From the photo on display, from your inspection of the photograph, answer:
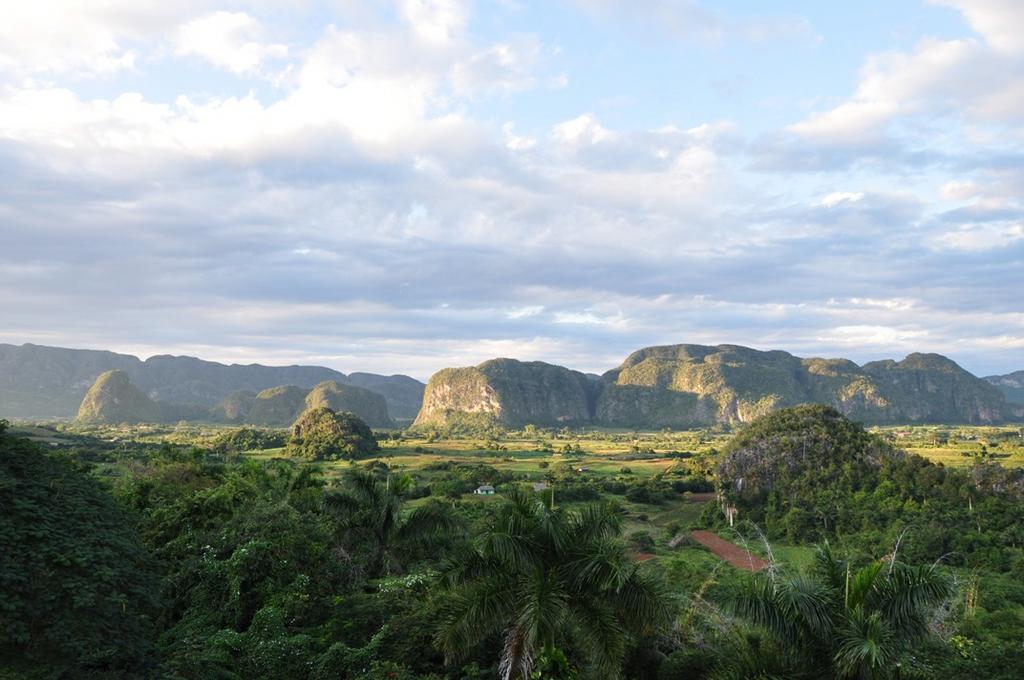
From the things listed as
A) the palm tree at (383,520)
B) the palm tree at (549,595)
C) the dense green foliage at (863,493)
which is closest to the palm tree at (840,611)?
the palm tree at (549,595)

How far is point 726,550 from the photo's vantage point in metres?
47.9

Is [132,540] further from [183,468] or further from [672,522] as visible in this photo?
[672,522]

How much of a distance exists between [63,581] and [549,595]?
26.0 ft

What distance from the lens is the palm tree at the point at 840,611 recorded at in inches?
408

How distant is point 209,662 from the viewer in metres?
11.0

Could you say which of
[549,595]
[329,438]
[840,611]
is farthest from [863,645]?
[329,438]

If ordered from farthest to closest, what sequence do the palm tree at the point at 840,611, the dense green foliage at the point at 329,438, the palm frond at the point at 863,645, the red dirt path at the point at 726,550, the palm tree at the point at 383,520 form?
the dense green foliage at the point at 329,438 < the red dirt path at the point at 726,550 < the palm tree at the point at 383,520 < the palm tree at the point at 840,611 < the palm frond at the point at 863,645

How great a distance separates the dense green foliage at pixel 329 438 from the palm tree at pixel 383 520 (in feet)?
244

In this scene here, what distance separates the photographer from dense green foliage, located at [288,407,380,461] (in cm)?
9488

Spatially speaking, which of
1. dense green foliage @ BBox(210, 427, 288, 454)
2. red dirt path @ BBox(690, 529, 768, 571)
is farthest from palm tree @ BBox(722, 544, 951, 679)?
dense green foliage @ BBox(210, 427, 288, 454)

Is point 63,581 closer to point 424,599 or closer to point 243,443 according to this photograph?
point 424,599

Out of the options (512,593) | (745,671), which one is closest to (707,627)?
(745,671)

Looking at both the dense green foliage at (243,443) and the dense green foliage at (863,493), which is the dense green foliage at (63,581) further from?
the dense green foliage at (243,443)

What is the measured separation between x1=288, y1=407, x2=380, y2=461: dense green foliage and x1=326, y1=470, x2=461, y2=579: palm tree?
7445cm
